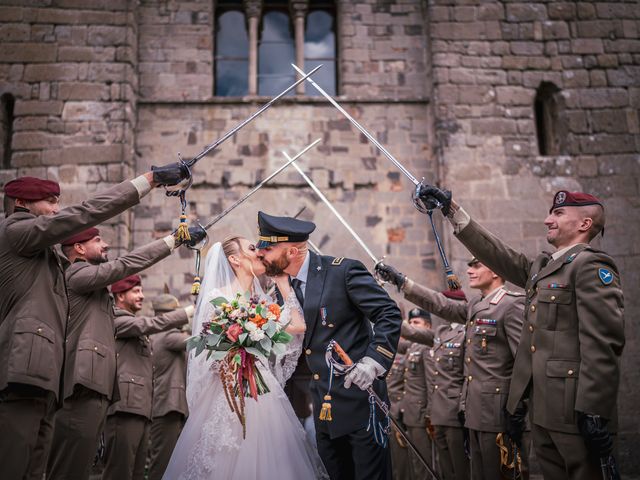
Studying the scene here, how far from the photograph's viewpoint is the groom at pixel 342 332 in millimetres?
3605

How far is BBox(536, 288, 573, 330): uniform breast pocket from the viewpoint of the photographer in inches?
146

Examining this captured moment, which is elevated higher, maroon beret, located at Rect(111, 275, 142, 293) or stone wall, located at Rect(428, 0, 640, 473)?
stone wall, located at Rect(428, 0, 640, 473)

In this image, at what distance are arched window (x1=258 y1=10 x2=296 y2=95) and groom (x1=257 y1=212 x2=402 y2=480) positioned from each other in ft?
→ 21.9

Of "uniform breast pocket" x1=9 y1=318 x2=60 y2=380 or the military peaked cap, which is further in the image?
the military peaked cap

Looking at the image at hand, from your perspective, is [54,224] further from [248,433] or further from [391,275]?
[391,275]

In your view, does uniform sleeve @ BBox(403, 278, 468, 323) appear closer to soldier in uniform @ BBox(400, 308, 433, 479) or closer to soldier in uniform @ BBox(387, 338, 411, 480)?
soldier in uniform @ BBox(400, 308, 433, 479)

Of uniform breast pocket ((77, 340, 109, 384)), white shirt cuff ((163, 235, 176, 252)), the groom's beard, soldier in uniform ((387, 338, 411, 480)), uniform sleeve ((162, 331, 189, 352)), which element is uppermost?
white shirt cuff ((163, 235, 176, 252))

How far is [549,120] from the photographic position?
32.7ft

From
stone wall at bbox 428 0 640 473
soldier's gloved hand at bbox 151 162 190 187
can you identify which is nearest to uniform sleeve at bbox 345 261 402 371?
soldier's gloved hand at bbox 151 162 190 187

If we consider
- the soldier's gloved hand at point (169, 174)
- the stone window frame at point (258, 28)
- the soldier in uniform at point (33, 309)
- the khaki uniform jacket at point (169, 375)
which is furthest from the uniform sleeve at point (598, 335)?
the stone window frame at point (258, 28)

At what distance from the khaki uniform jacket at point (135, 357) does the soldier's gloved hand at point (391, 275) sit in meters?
1.70

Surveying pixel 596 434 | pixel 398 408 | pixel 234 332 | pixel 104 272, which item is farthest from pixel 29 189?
pixel 398 408

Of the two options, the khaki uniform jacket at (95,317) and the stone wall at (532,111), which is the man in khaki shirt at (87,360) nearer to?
the khaki uniform jacket at (95,317)

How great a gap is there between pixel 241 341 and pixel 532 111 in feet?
23.2
